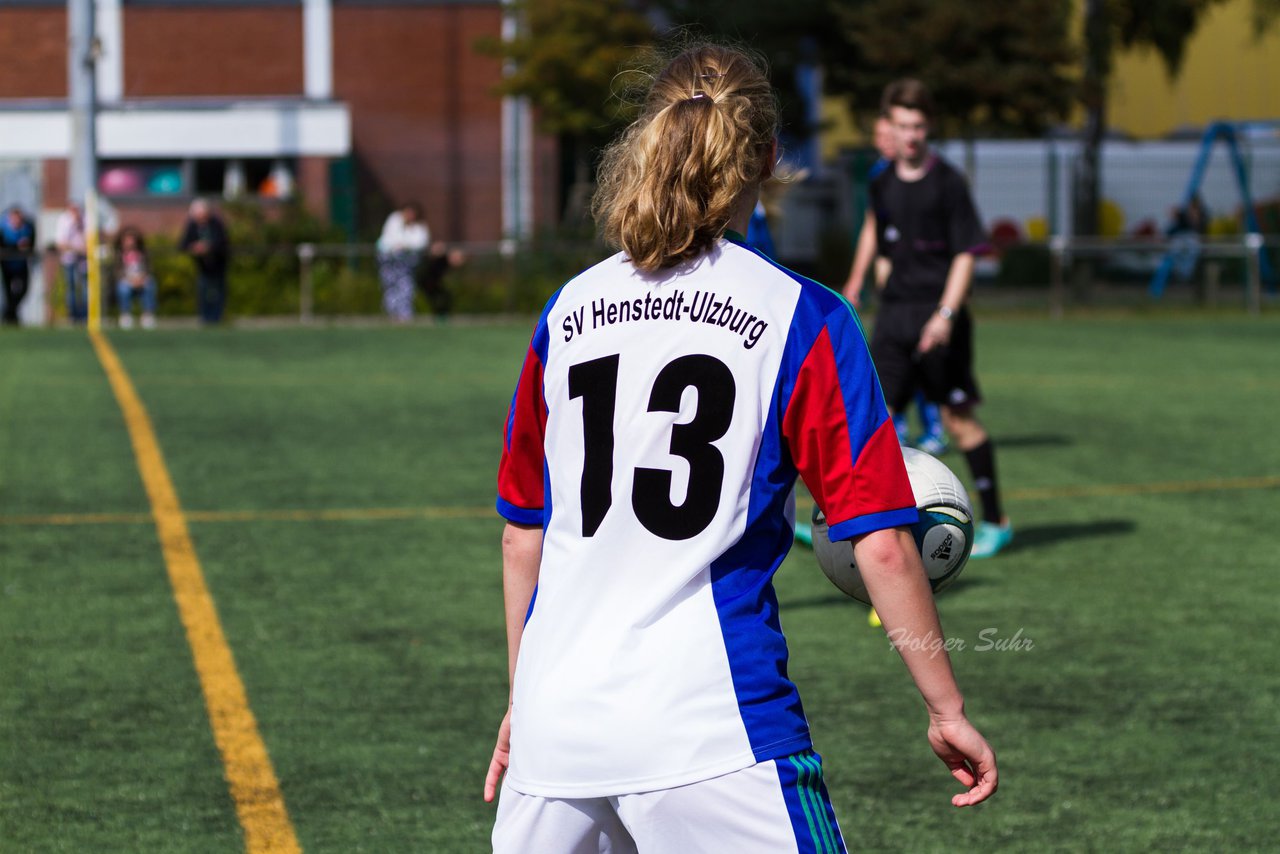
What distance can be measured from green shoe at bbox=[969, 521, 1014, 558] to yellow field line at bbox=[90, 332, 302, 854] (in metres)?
3.35

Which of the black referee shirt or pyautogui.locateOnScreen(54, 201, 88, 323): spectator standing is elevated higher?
the black referee shirt

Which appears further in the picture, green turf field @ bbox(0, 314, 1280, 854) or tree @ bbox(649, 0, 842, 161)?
tree @ bbox(649, 0, 842, 161)

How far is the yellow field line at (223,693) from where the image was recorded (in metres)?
4.68

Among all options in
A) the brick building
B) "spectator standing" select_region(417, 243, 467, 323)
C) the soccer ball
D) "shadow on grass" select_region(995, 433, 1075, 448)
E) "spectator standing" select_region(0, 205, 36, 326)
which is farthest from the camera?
the brick building

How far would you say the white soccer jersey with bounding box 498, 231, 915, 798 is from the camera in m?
2.54

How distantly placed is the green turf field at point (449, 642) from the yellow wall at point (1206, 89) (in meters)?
37.5

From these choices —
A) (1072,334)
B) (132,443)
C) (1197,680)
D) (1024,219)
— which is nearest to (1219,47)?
(1024,219)

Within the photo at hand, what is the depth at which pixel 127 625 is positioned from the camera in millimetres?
6941

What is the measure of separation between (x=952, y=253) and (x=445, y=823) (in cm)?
446

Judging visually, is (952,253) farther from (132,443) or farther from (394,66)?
(394,66)

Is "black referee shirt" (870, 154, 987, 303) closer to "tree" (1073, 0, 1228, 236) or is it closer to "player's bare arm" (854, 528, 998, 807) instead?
"player's bare arm" (854, 528, 998, 807)

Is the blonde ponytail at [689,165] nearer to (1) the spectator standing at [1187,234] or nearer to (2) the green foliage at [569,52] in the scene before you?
(1) the spectator standing at [1187,234]

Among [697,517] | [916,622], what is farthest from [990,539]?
[697,517]

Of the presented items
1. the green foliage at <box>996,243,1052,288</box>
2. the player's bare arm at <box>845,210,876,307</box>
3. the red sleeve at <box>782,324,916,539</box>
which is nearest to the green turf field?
the player's bare arm at <box>845,210,876,307</box>
